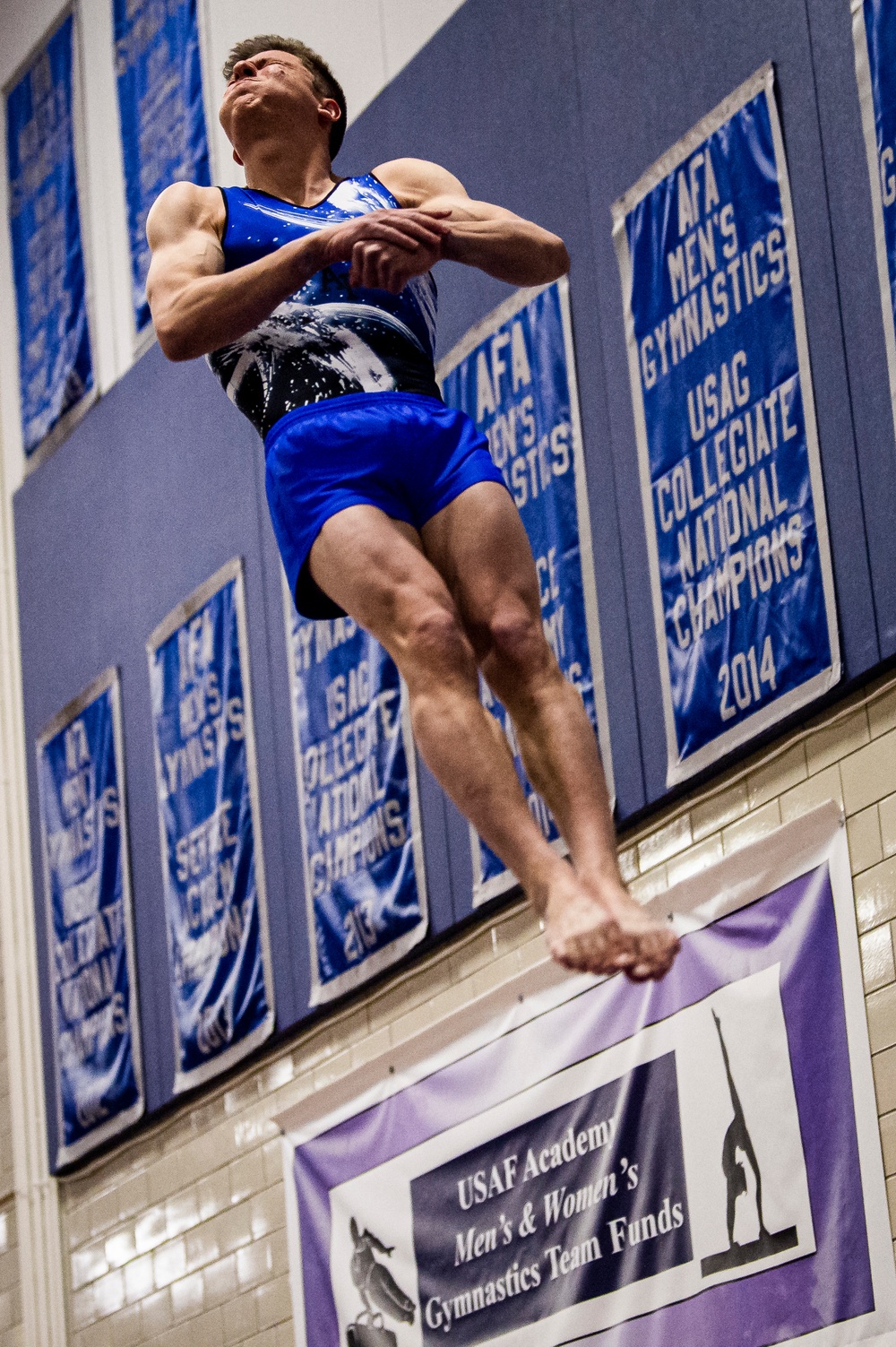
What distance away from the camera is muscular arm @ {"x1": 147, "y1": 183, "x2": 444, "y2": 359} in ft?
13.8

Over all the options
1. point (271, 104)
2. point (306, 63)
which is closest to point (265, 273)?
point (271, 104)

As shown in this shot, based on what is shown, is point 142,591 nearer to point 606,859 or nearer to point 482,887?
point 482,887

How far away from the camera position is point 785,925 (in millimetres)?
6551

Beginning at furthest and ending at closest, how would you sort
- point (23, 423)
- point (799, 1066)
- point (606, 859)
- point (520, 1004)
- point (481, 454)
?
point (23, 423)
point (520, 1004)
point (799, 1066)
point (481, 454)
point (606, 859)

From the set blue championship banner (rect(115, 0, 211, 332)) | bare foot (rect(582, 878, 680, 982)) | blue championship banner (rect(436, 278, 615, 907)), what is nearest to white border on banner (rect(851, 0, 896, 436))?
blue championship banner (rect(436, 278, 615, 907))

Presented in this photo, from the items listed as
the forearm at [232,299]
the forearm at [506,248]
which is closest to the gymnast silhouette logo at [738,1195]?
→ the forearm at [506,248]

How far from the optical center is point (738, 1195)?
255 inches

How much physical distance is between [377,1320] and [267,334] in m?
4.77

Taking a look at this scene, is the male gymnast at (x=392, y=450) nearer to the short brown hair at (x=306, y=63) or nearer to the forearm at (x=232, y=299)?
the forearm at (x=232, y=299)

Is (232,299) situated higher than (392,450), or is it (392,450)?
(232,299)

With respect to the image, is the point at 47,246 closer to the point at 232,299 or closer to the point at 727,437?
the point at 727,437

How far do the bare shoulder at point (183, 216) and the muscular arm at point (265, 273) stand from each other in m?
0.10

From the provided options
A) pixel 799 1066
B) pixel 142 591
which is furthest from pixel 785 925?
pixel 142 591

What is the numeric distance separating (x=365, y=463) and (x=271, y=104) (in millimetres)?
1034
